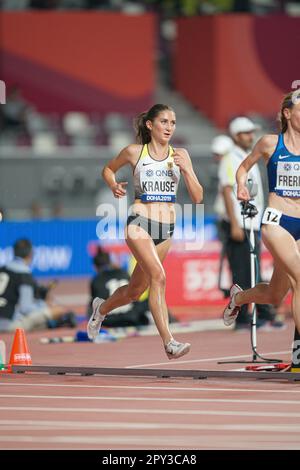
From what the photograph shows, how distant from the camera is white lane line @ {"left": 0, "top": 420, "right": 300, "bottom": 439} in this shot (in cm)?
973

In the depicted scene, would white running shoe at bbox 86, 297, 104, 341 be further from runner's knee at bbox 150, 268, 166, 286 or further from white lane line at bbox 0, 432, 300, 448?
white lane line at bbox 0, 432, 300, 448

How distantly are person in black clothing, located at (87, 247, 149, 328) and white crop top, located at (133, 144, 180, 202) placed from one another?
187 inches

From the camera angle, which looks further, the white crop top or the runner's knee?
the white crop top

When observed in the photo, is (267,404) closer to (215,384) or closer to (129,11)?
(215,384)

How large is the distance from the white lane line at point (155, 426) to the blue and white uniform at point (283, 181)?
2841mm

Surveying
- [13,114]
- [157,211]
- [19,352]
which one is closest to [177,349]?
[157,211]

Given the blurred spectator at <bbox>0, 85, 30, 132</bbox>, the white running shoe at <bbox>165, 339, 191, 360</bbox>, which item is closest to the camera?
the white running shoe at <bbox>165, 339, 191, 360</bbox>

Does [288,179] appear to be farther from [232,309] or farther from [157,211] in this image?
[232,309]

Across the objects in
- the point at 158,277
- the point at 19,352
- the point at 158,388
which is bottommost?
the point at 158,388

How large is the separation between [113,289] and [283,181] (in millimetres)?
5907

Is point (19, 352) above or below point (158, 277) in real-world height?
below

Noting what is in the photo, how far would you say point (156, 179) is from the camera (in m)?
13.2

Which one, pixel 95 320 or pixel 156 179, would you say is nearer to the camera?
pixel 156 179
